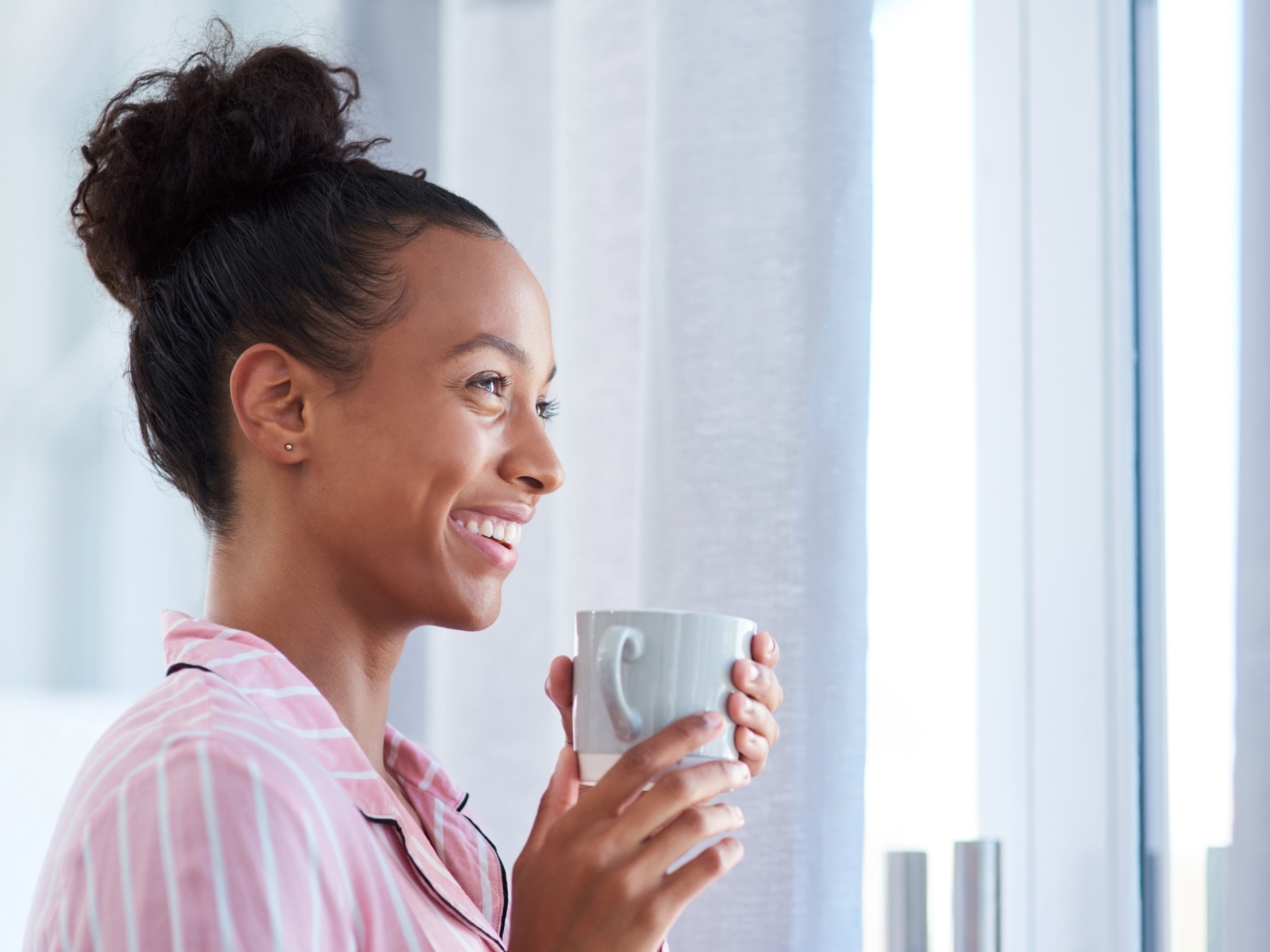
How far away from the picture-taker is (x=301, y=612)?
0.78 metres

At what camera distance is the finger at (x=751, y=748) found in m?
0.66

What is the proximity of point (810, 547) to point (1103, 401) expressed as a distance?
0.92ft

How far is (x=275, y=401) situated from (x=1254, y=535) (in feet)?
2.21

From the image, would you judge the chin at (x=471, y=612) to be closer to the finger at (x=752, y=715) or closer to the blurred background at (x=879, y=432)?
the finger at (x=752, y=715)

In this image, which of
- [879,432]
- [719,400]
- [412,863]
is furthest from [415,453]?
[879,432]

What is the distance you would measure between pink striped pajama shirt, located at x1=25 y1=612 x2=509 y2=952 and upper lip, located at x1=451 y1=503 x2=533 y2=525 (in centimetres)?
14

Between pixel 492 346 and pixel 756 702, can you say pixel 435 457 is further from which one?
pixel 756 702

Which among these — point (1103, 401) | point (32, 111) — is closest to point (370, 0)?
point (32, 111)

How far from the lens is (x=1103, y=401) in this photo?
1.04 m

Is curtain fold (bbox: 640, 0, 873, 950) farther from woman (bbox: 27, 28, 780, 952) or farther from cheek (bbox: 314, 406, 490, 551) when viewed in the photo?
cheek (bbox: 314, 406, 490, 551)

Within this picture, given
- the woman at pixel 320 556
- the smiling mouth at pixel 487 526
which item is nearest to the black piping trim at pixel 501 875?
the woman at pixel 320 556

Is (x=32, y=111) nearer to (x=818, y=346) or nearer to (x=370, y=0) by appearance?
(x=370, y=0)

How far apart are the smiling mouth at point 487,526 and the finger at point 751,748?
0.20 meters

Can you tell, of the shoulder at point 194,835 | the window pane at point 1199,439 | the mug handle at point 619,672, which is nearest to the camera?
the shoulder at point 194,835
